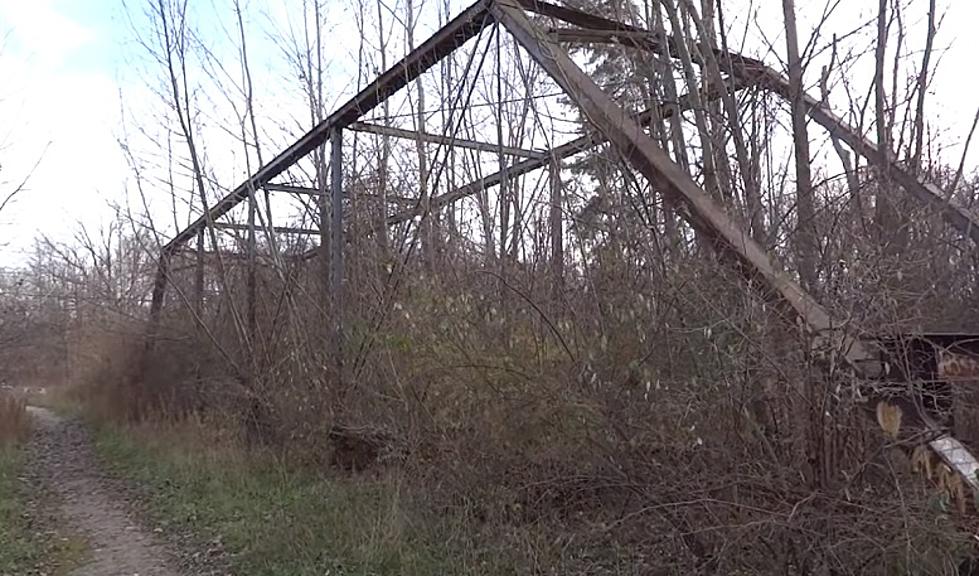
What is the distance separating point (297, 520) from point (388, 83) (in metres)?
4.44

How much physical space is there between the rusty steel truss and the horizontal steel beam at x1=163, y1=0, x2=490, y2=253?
1 cm

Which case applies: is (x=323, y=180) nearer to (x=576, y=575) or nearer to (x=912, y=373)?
(x=576, y=575)

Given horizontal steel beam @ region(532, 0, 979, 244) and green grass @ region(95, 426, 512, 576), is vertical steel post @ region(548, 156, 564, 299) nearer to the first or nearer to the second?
horizontal steel beam @ region(532, 0, 979, 244)

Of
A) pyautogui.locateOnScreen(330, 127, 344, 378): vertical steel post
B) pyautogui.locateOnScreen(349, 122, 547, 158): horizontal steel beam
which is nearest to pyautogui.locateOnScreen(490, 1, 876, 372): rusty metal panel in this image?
pyautogui.locateOnScreen(349, 122, 547, 158): horizontal steel beam

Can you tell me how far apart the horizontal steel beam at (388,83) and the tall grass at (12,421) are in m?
6.31

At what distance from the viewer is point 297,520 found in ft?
23.7

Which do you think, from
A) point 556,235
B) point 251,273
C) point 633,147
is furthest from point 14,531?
point 633,147

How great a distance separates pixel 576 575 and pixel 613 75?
439cm

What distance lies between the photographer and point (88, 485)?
37.5 ft

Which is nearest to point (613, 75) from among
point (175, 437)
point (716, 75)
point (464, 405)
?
point (716, 75)

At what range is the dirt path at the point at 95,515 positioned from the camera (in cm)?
708

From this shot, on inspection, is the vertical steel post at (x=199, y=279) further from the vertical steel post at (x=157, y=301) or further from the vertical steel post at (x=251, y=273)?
the vertical steel post at (x=251, y=273)

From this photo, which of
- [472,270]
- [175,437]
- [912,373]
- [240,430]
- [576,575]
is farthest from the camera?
[175,437]

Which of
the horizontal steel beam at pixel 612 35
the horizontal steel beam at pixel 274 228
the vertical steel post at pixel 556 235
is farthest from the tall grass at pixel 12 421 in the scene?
the horizontal steel beam at pixel 612 35
